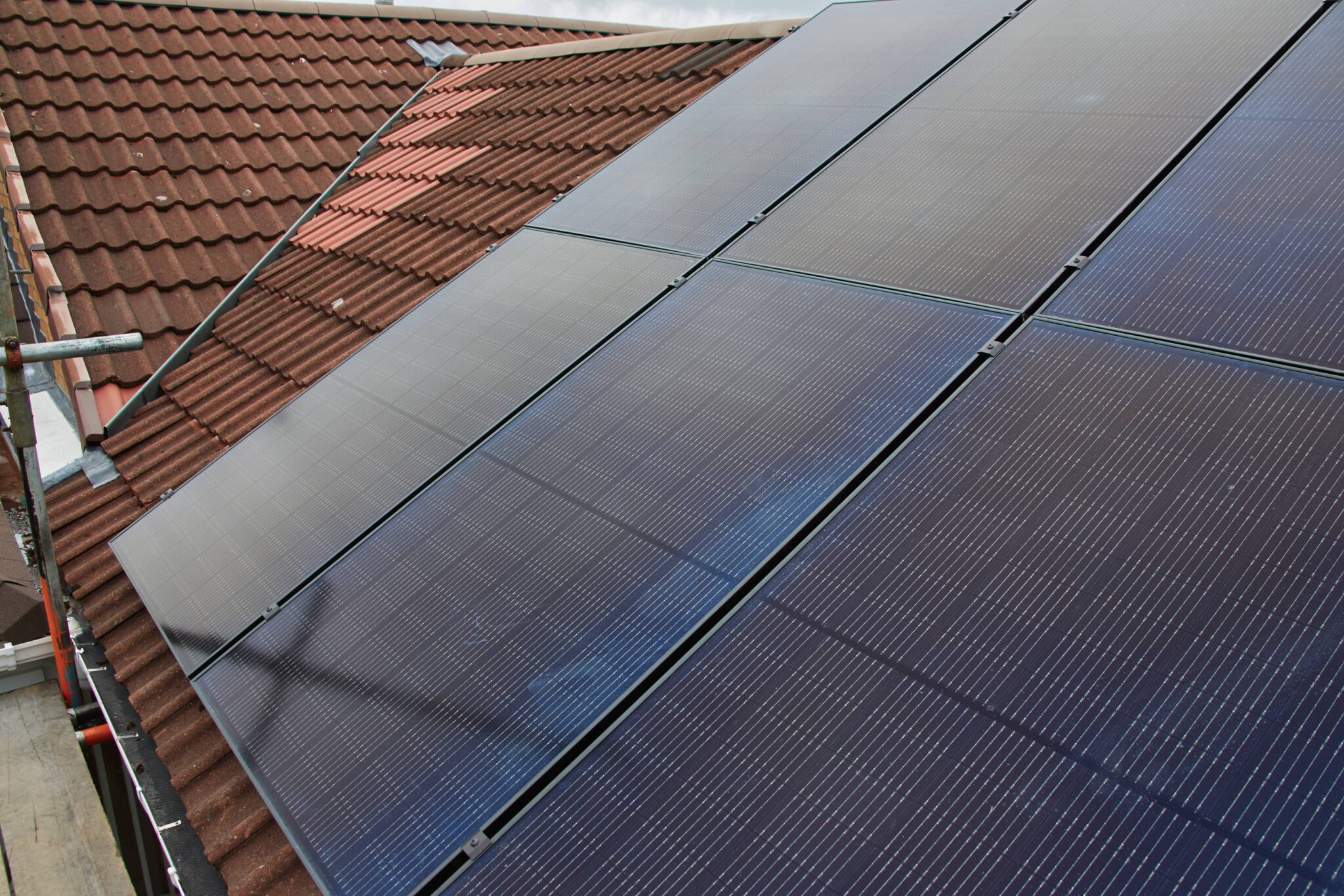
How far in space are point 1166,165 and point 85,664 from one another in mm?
5047

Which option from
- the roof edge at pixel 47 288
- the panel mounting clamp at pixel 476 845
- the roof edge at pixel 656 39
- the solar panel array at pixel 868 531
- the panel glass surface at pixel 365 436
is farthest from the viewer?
the roof edge at pixel 656 39

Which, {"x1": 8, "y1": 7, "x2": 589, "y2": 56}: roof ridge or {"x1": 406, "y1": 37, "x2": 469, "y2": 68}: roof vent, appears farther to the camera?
{"x1": 406, "y1": 37, "x2": 469, "y2": 68}: roof vent

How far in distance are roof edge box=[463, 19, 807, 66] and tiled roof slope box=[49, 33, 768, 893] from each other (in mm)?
90

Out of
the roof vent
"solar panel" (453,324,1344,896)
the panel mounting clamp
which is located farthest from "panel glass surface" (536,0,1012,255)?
the roof vent

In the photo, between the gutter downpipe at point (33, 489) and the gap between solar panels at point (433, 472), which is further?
the gutter downpipe at point (33, 489)

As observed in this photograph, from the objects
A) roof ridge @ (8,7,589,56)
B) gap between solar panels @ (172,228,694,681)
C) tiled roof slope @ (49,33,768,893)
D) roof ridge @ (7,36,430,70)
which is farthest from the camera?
roof ridge @ (8,7,589,56)

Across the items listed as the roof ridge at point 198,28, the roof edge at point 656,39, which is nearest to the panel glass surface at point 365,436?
the roof edge at point 656,39

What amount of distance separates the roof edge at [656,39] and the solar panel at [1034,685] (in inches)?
196

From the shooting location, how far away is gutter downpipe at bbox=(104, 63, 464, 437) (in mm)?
6352

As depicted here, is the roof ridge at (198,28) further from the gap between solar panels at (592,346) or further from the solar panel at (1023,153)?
the solar panel at (1023,153)

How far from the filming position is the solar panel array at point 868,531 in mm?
2309

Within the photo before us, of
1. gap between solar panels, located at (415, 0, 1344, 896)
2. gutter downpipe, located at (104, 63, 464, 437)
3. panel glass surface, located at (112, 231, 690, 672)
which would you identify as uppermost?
gap between solar panels, located at (415, 0, 1344, 896)

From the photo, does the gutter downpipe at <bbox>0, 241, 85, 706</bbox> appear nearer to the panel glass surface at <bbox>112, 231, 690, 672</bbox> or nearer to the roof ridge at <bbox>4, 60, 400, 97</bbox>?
the panel glass surface at <bbox>112, 231, 690, 672</bbox>

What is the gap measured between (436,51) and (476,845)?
366 inches
